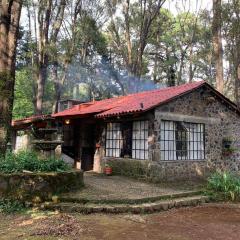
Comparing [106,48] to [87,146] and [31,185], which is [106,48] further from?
[31,185]

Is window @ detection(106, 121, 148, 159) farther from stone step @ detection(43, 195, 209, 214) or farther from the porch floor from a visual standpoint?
stone step @ detection(43, 195, 209, 214)

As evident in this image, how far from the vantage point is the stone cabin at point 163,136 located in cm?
1227

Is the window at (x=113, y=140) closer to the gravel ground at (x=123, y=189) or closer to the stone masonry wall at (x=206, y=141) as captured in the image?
the stone masonry wall at (x=206, y=141)

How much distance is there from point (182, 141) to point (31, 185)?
6554 millimetres

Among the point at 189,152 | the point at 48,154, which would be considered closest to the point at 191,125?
the point at 189,152

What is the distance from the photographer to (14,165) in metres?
8.90

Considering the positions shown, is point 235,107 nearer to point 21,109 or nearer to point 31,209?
point 31,209

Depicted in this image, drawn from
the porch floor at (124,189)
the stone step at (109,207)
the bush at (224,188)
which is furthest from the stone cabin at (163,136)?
the stone step at (109,207)

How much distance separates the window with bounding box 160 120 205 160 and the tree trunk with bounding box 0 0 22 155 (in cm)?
539

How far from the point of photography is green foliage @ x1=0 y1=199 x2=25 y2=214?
7.96 meters

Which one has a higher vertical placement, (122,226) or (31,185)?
(31,185)

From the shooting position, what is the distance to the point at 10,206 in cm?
811

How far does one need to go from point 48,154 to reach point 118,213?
2950 millimetres

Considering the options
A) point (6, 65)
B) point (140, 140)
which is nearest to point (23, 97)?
point (140, 140)
